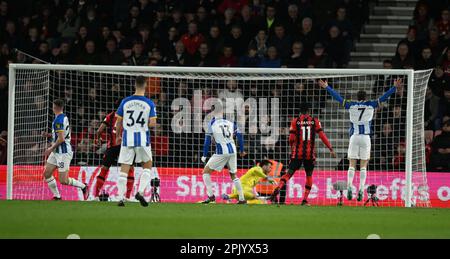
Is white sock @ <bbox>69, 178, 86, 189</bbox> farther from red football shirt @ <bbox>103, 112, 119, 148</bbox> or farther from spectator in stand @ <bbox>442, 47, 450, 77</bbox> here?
spectator in stand @ <bbox>442, 47, 450, 77</bbox>

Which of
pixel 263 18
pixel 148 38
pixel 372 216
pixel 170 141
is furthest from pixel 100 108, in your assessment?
pixel 372 216

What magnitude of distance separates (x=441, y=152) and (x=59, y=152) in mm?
7334

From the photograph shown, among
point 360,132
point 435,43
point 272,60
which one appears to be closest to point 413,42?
point 435,43

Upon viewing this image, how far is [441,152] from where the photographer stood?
20.1m

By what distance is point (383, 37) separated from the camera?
24.1 meters

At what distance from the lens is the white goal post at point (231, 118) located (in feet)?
63.2

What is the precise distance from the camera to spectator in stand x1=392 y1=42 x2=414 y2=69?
21.6 m

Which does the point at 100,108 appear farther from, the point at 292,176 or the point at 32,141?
the point at 292,176

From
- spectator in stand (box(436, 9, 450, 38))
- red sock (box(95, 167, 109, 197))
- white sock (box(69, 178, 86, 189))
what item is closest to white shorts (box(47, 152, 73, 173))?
white sock (box(69, 178, 86, 189))

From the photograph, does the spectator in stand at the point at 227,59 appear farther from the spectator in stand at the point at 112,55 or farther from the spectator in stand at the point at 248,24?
the spectator in stand at the point at 112,55

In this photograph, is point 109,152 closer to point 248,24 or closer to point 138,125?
point 138,125

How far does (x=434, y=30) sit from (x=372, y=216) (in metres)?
8.53

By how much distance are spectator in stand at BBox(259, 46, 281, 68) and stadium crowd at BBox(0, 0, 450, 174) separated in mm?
25

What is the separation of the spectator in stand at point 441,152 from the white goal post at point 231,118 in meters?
0.59
